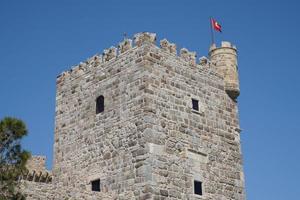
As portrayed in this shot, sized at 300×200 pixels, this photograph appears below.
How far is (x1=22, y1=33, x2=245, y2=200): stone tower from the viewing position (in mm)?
19453

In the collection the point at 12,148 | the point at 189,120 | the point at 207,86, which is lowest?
the point at 12,148

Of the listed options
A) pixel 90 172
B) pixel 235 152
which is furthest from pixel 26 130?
pixel 235 152

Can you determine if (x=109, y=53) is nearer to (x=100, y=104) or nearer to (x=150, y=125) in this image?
(x=100, y=104)

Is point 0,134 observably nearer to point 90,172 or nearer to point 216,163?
point 90,172

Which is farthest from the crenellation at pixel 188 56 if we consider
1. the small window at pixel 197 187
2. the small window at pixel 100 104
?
the small window at pixel 197 187

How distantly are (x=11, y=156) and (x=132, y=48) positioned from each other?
8061 mm

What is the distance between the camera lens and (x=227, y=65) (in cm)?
2317

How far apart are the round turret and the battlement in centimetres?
27

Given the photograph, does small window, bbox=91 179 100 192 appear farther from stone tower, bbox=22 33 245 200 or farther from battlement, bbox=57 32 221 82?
battlement, bbox=57 32 221 82

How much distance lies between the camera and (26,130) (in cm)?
1423

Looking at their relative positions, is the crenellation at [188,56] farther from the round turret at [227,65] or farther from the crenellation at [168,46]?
the round turret at [227,65]

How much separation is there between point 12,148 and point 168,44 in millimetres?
8941

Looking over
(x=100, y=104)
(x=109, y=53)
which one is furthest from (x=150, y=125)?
(x=109, y=53)

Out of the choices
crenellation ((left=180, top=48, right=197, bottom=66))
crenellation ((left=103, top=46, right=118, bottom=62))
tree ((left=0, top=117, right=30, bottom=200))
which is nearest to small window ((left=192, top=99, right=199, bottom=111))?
crenellation ((left=180, top=48, right=197, bottom=66))
